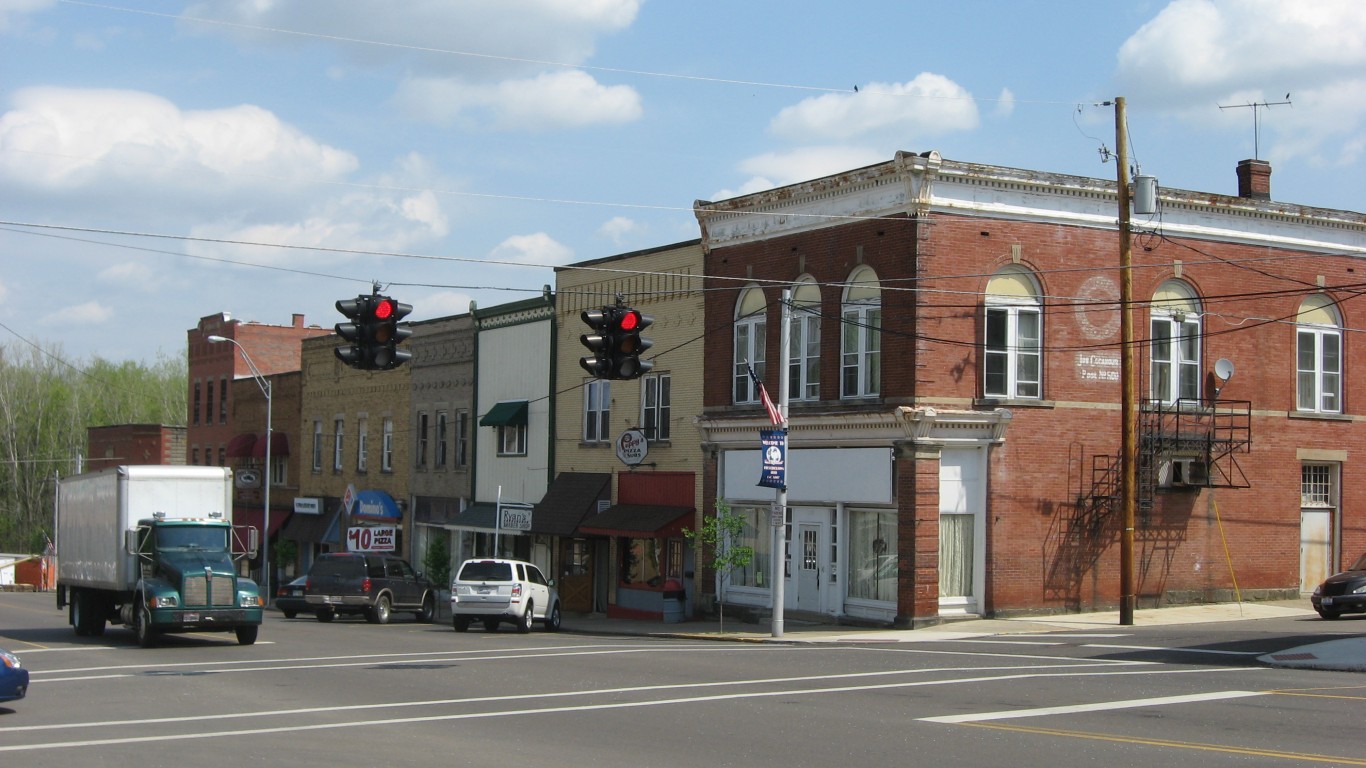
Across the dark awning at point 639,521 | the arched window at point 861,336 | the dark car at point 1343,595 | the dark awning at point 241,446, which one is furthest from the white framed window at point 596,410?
the dark awning at point 241,446

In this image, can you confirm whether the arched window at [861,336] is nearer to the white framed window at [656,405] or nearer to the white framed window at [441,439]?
the white framed window at [656,405]

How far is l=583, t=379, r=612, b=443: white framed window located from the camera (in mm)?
41156

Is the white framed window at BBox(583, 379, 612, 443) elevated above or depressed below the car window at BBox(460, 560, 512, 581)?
above

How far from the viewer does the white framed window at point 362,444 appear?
54594 millimetres

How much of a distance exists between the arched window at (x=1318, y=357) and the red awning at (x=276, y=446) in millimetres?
39966

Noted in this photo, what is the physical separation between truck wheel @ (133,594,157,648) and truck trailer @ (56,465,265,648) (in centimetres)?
2

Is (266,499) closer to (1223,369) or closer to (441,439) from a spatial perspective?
(441,439)

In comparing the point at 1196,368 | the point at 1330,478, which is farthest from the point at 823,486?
the point at 1330,478

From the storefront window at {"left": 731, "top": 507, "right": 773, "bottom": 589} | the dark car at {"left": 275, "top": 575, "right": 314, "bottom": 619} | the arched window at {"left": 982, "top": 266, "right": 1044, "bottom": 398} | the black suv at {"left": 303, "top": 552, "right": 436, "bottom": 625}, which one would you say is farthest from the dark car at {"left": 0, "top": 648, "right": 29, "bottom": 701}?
the dark car at {"left": 275, "top": 575, "right": 314, "bottom": 619}

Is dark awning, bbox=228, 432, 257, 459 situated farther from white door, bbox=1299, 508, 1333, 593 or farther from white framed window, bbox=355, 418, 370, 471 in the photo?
white door, bbox=1299, 508, 1333, 593

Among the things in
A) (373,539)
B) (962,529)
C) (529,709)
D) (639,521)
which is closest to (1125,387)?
(962,529)

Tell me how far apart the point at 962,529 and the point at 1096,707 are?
48.5 ft

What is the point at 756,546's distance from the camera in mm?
35438

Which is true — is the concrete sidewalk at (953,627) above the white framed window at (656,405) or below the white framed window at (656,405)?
below
